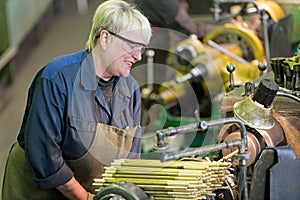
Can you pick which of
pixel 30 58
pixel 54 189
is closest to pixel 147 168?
pixel 54 189

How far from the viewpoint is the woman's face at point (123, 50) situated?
90.6 inches

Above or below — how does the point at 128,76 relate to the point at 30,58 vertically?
above

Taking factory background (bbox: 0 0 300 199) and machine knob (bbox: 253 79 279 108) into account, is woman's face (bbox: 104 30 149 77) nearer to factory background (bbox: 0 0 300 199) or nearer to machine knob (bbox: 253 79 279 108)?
machine knob (bbox: 253 79 279 108)

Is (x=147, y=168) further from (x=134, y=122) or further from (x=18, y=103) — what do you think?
(x=18, y=103)

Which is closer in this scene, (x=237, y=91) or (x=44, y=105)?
(x=44, y=105)

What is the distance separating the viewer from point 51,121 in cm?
230

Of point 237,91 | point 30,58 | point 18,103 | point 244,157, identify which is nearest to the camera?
point 244,157

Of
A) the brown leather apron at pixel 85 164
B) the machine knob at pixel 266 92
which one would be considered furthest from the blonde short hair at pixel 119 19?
the machine knob at pixel 266 92

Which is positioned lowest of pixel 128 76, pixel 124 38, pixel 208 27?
pixel 208 27

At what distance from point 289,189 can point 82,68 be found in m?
0.82

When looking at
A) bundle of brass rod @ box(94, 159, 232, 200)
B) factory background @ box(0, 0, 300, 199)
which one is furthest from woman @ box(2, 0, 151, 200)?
factory background @ box(0, 0, 300, 199)

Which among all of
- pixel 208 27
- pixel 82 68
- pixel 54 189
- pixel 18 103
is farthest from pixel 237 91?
pixel 18 103

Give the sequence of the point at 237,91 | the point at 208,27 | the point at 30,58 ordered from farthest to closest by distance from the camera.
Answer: the point at 30,58 → the point at 208,27 → the point at 237,91

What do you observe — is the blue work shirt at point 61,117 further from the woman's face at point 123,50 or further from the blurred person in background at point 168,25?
the blurred person in background at point 168,25
